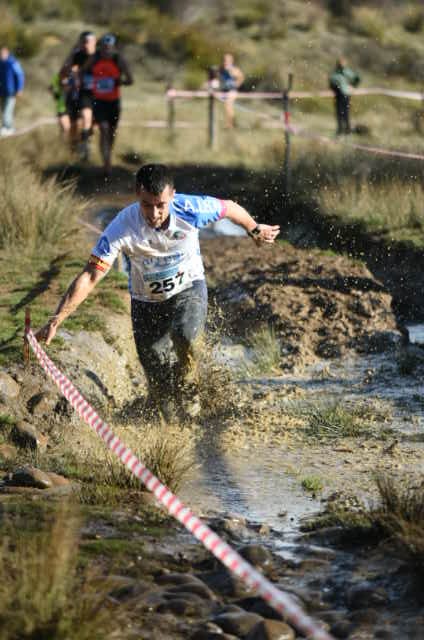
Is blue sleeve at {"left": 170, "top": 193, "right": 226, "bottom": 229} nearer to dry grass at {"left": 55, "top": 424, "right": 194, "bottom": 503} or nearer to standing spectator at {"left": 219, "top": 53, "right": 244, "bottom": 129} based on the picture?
dry grass at {"left": 55, "top": 424, "right": 194, "bottom": 503}

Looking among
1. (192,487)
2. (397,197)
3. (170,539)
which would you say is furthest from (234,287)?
(170,539)

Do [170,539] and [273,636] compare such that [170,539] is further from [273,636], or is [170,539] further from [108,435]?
[273,636]

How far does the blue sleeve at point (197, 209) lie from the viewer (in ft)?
25.0

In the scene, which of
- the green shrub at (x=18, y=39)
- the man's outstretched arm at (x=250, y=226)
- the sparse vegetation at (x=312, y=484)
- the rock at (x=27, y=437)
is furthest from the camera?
the green shrub at (x=18, y=39)

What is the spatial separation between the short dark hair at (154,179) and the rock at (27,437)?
1579mm

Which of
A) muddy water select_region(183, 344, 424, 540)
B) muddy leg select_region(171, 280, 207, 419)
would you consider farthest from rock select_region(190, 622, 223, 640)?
muddy leg select_region(171, 280, 207, 419)

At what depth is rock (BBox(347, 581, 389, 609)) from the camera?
526 centimetres

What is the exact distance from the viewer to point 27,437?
7.61 metres

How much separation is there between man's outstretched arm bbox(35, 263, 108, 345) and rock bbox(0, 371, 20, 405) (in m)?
0.99

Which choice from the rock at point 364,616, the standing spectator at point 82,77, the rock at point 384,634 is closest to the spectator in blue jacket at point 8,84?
the standing spectator at point 82,77

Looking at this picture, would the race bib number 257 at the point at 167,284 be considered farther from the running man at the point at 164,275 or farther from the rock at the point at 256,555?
the rock at the point at 256,555

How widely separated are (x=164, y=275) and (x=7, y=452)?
Answer: 1429 mm

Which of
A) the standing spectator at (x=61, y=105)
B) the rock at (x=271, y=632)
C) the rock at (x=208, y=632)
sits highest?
the rock at (x=271, y=632)

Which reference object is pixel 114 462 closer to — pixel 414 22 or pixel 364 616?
pixel 364 616
